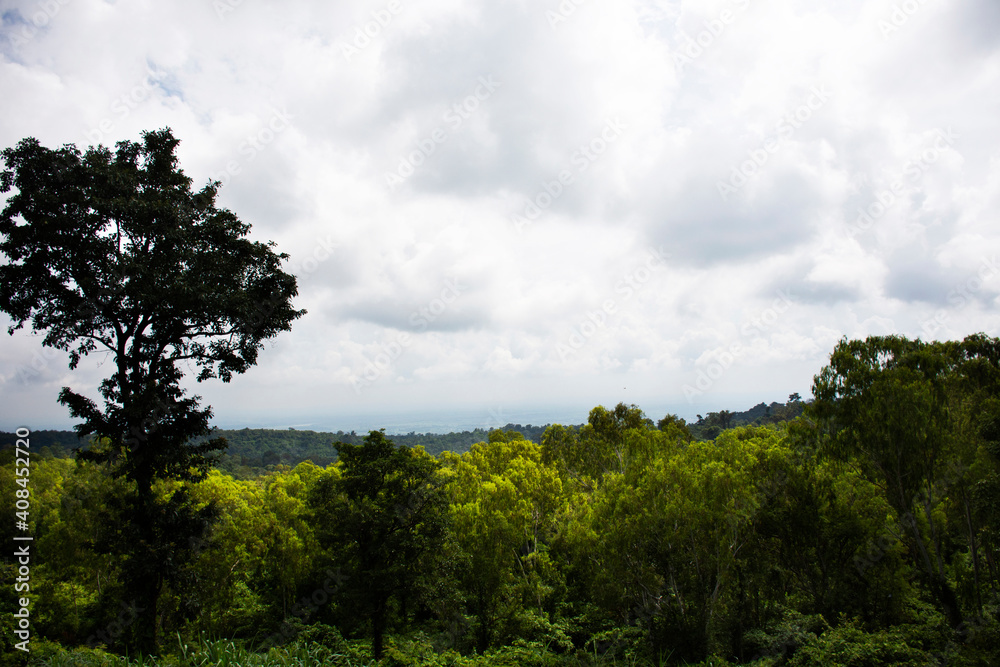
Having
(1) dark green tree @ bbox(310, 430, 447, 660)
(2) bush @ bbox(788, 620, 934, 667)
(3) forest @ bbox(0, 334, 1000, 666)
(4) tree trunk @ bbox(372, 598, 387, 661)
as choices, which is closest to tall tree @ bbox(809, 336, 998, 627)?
(3) forest @ bbox(0, 334, 1000, 666)

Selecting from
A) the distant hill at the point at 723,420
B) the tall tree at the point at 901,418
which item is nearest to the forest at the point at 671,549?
the tall tree at the point at 901,418

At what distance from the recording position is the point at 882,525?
59.4 ft

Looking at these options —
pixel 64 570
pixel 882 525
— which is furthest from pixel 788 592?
pixel 64 570

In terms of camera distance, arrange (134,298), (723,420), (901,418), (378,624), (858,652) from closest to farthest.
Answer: (134,298) < (858,652) < (901,418) < (378,624) < (723,420)

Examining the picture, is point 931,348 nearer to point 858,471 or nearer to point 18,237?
point 858,471

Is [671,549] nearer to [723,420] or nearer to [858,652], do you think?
[858,652]

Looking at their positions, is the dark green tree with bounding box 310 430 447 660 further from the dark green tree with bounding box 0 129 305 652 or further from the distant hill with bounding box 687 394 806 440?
the distant hill with bounding box 687 394 806 440

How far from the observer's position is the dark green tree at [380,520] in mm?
16422

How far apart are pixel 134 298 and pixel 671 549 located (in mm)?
18116

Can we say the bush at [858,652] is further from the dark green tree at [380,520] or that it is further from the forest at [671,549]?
the dark green tree at [380,520]

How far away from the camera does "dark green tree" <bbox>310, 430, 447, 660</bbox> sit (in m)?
16.4

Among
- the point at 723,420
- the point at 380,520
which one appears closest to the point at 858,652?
the point at 380,520

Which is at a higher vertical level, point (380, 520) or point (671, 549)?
point (380, 520)

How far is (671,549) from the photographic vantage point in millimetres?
16547
